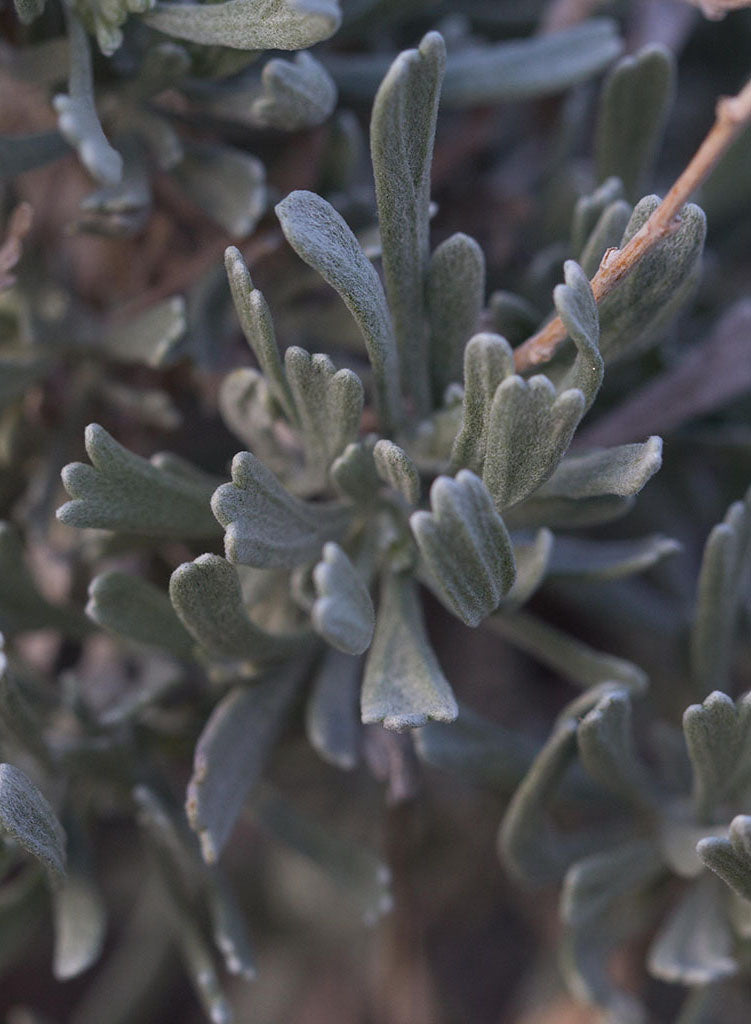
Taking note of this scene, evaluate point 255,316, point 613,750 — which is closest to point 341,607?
point 255,316

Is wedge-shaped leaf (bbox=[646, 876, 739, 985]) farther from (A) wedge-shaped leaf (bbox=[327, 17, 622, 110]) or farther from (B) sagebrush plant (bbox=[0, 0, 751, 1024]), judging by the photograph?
(A) wedge-shaped leaf (bbox=[327, 17, 622, 110])

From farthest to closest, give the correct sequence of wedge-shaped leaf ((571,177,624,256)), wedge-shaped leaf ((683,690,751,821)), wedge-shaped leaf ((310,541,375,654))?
1. wedge-shaped leaf ((571,177,624,256))
2. wedge-shaped leaf ((683,690,751,821))
3. wedge-shaped leaf ((310,541,375,654))

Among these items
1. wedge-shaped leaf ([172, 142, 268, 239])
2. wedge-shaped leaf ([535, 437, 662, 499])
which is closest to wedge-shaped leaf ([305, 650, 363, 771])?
wedge-shaped leaf ([535, 437, 662, 499])

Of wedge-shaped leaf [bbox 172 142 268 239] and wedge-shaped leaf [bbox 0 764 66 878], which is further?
wedge-shaped leaf [bbox 172 142 268 239]

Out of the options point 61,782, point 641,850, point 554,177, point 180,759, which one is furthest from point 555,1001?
point 554,177

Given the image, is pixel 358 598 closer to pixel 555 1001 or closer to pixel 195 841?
pixel 195 841

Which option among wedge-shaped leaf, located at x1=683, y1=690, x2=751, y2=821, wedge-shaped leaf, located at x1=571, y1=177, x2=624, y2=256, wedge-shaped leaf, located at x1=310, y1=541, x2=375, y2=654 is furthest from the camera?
wedge-shaped leaf, located at x1=571, y1=177, x2=624, y2=256

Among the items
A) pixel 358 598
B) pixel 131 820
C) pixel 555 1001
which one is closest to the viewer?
pixel 358 598
